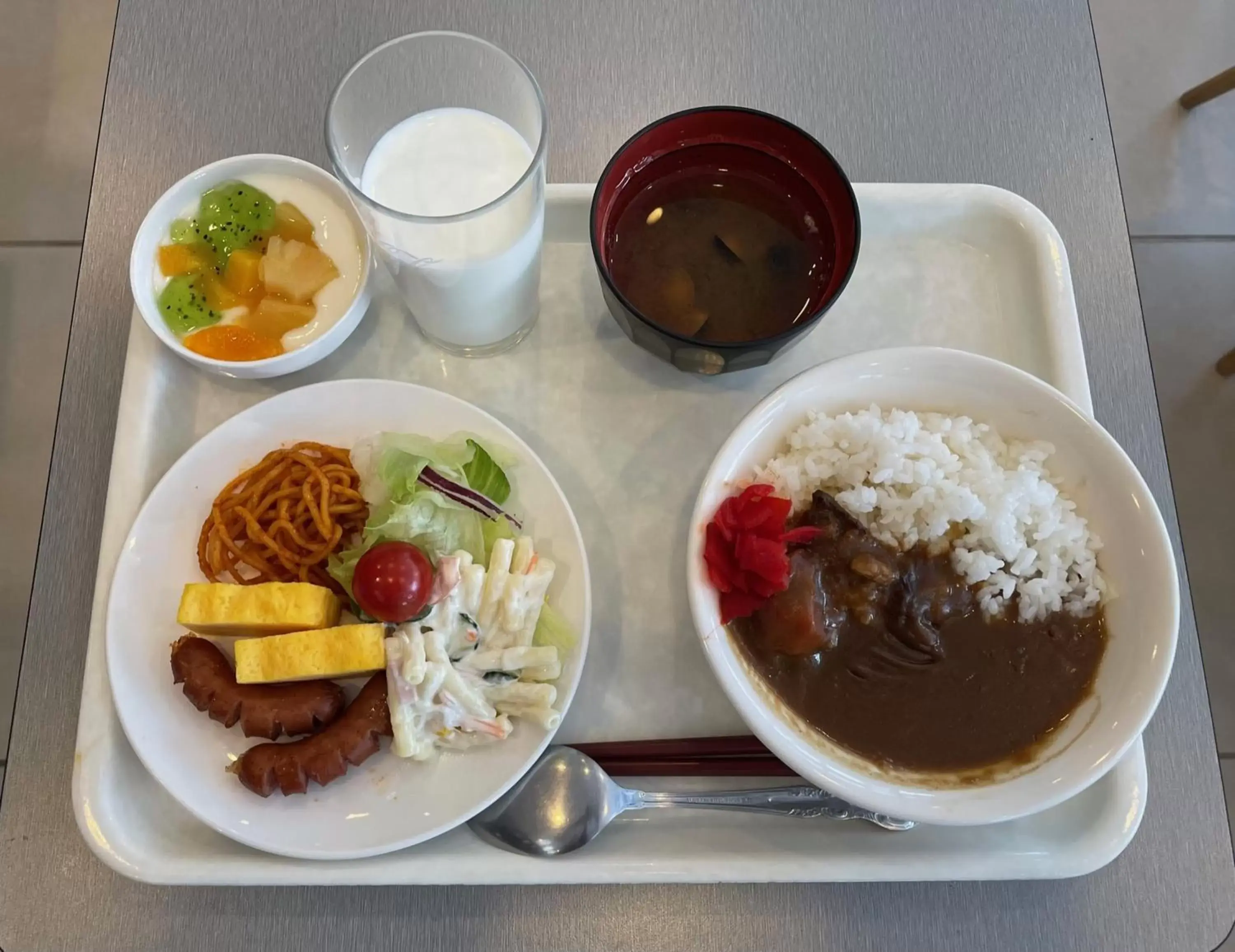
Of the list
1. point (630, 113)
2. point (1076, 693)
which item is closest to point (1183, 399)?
point (1076, 693)

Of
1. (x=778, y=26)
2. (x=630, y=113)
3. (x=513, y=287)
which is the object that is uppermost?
(x=778, y=26)

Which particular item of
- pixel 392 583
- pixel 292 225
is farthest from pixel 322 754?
pixel 292 225

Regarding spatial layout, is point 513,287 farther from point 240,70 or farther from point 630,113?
point 240,70

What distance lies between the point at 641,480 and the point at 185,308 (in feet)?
2.68

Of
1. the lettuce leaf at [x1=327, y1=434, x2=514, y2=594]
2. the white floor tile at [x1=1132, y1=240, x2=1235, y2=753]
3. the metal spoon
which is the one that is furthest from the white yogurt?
the white floor tile at [x1=1132, y1=240, x2=1235, y2=753]

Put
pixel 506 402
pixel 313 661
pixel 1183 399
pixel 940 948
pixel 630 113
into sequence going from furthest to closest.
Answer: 1. pixel 1183 399
2. pixel 630 113
3. pixel 506 402
4. pixel 940 948
5. pixel 313 661

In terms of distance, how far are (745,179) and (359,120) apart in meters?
0.63

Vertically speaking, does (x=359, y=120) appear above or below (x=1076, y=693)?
above

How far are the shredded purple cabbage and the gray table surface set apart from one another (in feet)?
2.00

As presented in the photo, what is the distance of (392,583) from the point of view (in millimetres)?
1215

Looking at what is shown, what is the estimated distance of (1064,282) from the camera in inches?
63.2

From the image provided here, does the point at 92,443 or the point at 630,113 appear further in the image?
the point at 630,113

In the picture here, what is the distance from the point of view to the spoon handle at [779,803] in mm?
1330

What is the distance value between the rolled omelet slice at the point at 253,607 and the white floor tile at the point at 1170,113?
6.78 feet
